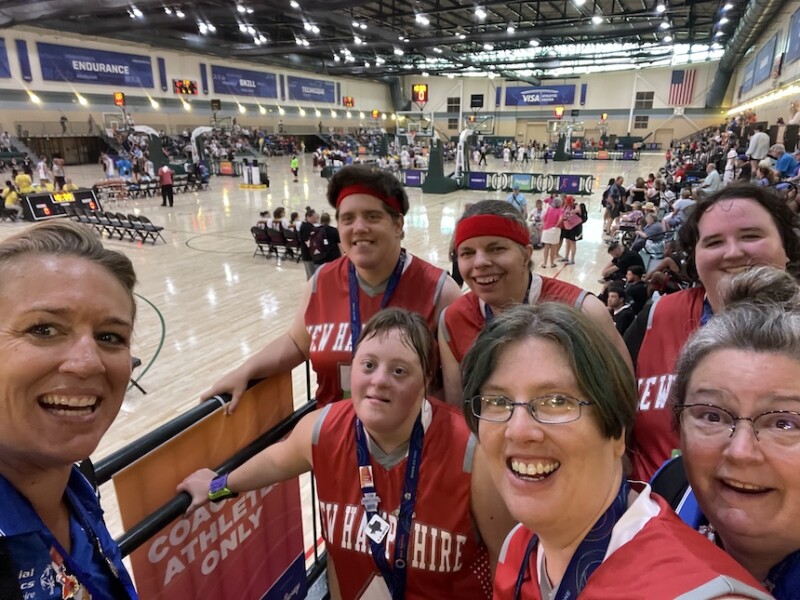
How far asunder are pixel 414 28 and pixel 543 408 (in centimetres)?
3588

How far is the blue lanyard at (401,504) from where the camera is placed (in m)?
1.60

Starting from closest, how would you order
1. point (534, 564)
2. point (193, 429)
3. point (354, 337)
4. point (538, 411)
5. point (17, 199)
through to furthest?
point (538, 411) → point (534, 564) → point (193, 429) → point (354, 337) → point (17, 199)

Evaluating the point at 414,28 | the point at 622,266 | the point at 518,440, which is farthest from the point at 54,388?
the point at 414,28

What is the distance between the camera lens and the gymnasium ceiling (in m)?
22.0

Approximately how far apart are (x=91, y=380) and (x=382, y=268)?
1467 millimetres

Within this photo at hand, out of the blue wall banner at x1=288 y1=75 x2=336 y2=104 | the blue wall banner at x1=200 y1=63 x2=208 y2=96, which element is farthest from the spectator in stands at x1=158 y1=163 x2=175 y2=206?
the blue wall banner at x1=288 y1=75 x2=336 y2=104

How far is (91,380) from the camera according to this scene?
114 centimetres

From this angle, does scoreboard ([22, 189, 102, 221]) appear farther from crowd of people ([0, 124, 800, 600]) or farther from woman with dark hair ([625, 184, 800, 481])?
woman with dark hair ([625, 184, 800, 481])

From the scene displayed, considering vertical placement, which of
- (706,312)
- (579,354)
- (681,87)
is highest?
(681,87)

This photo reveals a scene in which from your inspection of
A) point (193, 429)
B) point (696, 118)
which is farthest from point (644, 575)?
point (696, 118)

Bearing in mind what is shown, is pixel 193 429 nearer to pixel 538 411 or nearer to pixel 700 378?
pixel 538 411

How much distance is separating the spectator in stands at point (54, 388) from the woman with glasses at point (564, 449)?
904 mm

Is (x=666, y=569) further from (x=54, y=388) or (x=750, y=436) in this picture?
(x=54, y=388)

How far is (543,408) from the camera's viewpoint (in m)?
1.06
